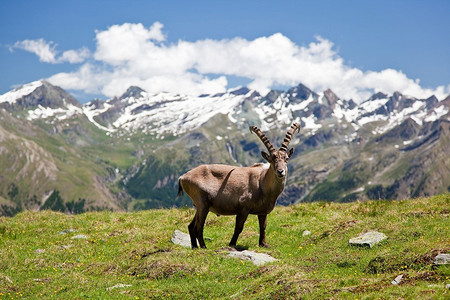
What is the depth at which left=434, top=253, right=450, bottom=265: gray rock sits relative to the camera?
13995 millimetres

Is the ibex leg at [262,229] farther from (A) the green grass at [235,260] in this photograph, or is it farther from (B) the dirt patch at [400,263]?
(B) the dirt patch at [400,263]

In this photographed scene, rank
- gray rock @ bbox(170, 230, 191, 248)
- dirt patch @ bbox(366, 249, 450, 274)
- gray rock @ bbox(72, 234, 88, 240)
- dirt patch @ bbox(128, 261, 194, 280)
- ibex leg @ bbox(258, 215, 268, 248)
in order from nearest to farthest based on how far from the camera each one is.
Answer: dirt patch @ bbox(366, 249, 450, 274) < dirt patch @ bbox(128, 261, 194, 280) < ibex leg @ bbox(258, 215, 268, 248) < gray rock @ bbox(170, 230, 191, 248) < gray rock @ bbox(72, 234, 88, 240)

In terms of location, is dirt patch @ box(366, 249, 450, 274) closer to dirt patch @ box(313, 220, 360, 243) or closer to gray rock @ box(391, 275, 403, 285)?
gray rock @ box(391, 275, 403, 285)

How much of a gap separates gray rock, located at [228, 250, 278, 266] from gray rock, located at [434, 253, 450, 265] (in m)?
6.54

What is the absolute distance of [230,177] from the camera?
2075cm

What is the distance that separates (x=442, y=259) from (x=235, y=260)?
7929 mm

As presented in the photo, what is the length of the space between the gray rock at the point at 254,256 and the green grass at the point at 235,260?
0.52m

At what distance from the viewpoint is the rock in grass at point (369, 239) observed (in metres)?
18.7

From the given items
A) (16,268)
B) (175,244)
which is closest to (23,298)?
(16,268)

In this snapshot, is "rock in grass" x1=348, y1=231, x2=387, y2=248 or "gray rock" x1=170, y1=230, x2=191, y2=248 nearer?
"rock in grass" x1=348, y1=231, x2=387, y2=248

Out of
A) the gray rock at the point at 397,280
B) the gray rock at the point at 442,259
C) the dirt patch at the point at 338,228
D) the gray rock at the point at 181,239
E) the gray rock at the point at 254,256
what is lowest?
the gray rock at the point at 181,239

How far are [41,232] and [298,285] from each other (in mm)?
18585

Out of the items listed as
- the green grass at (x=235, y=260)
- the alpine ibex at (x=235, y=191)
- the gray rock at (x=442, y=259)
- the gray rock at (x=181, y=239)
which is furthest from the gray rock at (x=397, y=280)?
the gray rock at (x=181, y=239)

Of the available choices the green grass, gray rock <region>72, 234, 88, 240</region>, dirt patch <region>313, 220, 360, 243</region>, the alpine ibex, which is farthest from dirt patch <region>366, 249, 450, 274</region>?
gray rock <region>72, 234, 88, 240</region>
